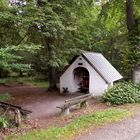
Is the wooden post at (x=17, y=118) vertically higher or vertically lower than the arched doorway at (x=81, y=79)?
lower

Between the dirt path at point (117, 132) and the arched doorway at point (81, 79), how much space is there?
11.5 metres

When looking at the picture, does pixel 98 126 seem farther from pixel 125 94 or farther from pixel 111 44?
pixel 111 44

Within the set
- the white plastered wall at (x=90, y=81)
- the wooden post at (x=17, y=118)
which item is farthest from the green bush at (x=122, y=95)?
the wooden post at (x=17, y=118)

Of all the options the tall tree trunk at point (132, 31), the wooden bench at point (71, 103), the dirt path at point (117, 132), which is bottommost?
the dirt path at point (117, 132)

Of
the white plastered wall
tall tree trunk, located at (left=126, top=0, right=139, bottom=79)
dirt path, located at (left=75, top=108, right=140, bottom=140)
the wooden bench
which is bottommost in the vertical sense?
dirt path, located at (left=75, top=108, right=140, bottom=140)

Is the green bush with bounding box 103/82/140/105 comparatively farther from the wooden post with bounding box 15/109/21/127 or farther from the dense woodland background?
the wooden post with bounding box 15/109/21/127

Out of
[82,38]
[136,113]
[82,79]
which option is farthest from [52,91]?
[136,113]

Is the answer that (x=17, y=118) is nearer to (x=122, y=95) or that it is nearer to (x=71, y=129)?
(x=71, y=129)

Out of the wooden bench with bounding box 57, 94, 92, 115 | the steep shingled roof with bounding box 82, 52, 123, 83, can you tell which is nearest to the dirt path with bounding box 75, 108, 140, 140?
the wooden bench with bounding box 57, 94, 92, 115

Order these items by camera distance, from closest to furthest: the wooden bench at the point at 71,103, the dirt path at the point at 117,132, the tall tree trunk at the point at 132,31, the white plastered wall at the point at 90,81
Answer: the dirt path at the point at 117,132, the wooden bench at the point at 71,103, the tall tree trunk at the point at 132,31, the white plastered wall at the point at 90,81

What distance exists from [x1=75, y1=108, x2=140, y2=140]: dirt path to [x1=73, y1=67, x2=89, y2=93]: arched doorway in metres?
11.5

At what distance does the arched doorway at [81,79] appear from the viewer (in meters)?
22.1

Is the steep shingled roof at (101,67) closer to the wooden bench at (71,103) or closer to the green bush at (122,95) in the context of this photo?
the green bush at (122,95)

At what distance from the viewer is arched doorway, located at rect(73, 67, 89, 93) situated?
22094 mm
